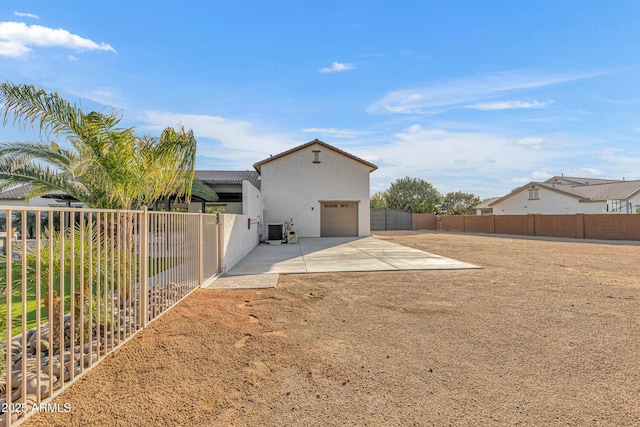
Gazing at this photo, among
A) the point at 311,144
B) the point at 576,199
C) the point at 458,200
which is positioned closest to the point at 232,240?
the point at 311,144

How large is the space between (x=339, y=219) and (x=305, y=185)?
11.3ft

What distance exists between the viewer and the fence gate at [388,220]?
30.3 m

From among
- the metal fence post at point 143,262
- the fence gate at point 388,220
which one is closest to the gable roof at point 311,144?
the fence gate at point 388,220

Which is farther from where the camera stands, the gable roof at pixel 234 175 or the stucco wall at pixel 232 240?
the gable roof at pixel 234 175

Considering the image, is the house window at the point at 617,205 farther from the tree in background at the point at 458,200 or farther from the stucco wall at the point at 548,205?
the tree in background at the point at 458,200

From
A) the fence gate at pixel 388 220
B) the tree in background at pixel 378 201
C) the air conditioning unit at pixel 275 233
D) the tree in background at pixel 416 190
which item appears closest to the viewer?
the air conditioning unit at pixel 275 233

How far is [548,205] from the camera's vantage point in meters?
29.7

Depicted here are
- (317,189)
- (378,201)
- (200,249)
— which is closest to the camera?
(200,249)

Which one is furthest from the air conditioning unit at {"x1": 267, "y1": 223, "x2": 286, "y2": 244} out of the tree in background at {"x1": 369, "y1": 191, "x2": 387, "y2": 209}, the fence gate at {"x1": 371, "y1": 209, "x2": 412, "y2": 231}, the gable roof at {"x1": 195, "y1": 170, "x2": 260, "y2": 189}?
the tree in background at {"x1": 369, "y1": 191, "x2": 387, "y2": 209}

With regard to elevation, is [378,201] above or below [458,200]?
below

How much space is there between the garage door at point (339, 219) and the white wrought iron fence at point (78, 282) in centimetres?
1366

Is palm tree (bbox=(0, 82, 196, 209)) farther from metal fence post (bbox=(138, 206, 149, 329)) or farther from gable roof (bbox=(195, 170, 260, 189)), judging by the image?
gable roof (bbox=(195, 170, 260, 189))

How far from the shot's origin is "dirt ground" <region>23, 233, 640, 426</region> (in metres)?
2.21

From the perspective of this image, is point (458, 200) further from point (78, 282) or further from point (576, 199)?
point (78, 282)
